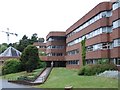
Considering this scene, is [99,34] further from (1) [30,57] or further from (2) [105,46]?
(1) [30,57]

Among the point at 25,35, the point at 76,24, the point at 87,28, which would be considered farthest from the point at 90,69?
the point at 25,35

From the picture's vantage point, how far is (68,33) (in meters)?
85.9

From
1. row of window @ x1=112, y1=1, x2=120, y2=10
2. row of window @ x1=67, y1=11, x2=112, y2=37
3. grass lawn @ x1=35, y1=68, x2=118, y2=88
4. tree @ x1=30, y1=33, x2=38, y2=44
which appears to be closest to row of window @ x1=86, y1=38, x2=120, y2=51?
row of window @ x1=67, y1=11, x2=112, y2=37

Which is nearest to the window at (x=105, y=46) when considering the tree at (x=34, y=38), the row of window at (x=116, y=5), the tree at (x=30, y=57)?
the row of window at (x=116, y=5)

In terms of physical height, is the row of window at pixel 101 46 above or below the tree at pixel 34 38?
below

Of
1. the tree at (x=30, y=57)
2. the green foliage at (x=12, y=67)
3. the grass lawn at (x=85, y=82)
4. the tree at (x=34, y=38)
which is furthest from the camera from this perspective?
the tree at (x=34, y=38)

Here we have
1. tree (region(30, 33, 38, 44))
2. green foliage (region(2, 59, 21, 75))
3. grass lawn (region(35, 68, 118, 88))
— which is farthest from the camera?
tree (region(30, 33, 38, 44))

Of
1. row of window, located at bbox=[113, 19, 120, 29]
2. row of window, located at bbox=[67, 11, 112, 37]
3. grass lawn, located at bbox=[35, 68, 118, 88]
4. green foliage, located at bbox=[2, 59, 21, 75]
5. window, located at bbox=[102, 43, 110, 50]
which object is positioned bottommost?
grass lawn, located at bbox=[35, 68, 118, 88]

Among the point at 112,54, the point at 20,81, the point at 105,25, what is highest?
the point at 105,25

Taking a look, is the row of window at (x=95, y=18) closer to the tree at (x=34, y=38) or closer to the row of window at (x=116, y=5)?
the row of window at (x=116, y=5)

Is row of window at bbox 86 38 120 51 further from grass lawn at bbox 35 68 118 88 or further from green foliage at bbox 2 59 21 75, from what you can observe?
green foliage at bbox 2 59 21 75

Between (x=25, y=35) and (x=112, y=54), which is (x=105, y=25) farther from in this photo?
(x=25, y=35)

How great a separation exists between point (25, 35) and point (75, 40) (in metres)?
81.2

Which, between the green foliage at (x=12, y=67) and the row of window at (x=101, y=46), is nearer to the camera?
the row of window at (x=101, y=46)
